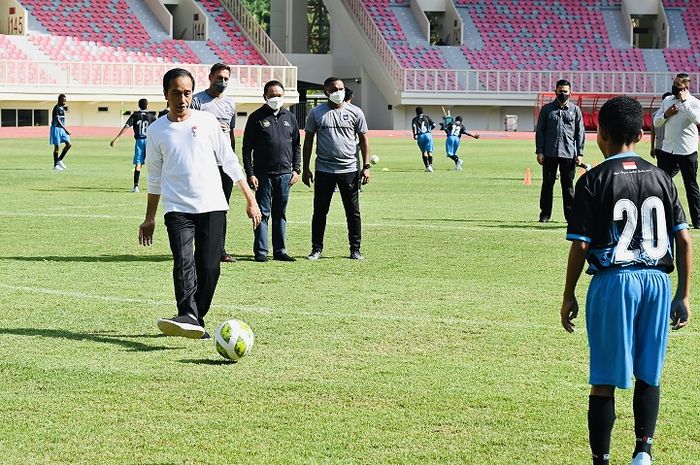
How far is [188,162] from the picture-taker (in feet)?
32.2

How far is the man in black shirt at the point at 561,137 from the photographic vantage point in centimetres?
1945

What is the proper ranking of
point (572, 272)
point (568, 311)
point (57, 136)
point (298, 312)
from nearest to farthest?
1. point (572, 272)
2. point (568, 311)
3. point (298, 312)
4. point (57, 136)

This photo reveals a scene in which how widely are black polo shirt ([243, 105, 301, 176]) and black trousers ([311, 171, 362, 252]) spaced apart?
0.45 metres

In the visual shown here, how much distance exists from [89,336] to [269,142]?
5.44 meters

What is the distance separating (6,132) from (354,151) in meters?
42.5

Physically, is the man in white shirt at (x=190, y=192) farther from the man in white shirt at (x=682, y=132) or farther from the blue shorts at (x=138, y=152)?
the blue shorts at (x=138, y=152)

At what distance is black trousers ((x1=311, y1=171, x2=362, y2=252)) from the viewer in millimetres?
15227

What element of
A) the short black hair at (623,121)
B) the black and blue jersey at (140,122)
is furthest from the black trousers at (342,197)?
the black and blue jersey at (140,122)

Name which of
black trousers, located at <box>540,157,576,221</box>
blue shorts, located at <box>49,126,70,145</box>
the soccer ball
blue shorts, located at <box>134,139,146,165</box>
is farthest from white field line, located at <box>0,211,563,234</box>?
blue shorts, located at <box>49,126,70,145</box>

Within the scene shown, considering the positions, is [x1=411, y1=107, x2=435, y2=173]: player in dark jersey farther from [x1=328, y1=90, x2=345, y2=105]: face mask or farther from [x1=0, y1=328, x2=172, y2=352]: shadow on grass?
[x1=0, y1=328, x2=172, y2=352]: shadow on grass

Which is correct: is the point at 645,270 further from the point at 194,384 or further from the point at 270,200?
the point at 270,200

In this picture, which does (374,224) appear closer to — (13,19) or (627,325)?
(627,325)

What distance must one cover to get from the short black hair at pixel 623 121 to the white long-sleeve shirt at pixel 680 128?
487 inches

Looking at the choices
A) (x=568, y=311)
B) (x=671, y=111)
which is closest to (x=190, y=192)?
(x=568, y=311)
